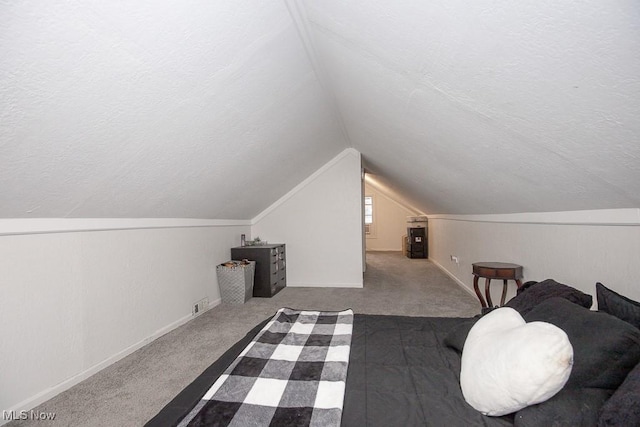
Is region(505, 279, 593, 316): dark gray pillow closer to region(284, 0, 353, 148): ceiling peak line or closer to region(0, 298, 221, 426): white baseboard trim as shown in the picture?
region(284, 0, 353, 148): ceiling peak line

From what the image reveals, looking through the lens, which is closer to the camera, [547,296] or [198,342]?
[547,296]

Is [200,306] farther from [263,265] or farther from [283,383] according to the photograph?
[283,383]

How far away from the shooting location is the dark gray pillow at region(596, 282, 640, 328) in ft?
3.34

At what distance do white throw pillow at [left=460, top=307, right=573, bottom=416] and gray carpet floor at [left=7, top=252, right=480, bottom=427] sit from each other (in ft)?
5.53

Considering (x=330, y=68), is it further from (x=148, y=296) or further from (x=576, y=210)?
(x=148, y=296)

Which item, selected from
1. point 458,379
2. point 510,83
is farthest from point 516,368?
point 510,83

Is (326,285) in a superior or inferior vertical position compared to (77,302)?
inferior

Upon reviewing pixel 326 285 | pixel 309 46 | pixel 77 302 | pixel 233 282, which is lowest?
pixel 326 285

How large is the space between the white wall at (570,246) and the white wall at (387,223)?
17.6 feet

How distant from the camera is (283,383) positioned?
1.15 m

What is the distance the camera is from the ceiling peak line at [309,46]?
1601 mm

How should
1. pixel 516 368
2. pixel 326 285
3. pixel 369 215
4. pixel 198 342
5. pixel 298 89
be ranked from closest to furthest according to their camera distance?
pixel 516 368 → pixel 298 89 → pixel 198 342 → pixel 326 285 → pixel 369 215

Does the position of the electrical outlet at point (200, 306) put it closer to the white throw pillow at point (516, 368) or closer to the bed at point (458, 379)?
the bed at point (458, 379)

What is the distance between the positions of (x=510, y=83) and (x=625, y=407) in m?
1.11
